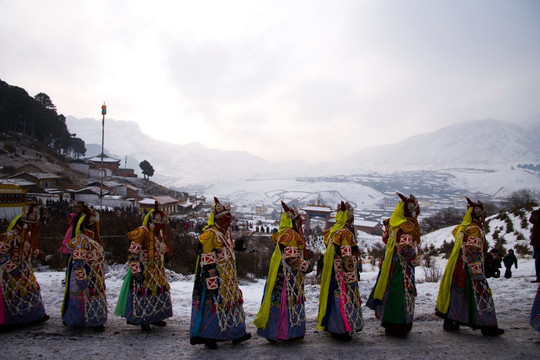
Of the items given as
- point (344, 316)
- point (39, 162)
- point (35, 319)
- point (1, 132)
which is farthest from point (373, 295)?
point (1, 132)

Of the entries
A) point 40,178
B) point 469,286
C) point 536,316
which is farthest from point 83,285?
point 40,178

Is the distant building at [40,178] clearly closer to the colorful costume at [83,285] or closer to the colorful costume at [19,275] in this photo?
the colorful costume at [19,275]

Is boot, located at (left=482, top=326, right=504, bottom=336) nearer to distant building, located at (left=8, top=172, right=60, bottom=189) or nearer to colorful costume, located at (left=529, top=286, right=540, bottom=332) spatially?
colorful costume, located at (left=529, top=286, right=540, bottom=332)

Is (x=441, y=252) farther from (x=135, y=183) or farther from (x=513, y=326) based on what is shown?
(x=135, y=183)

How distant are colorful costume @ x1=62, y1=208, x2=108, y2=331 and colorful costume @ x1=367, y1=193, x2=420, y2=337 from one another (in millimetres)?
4549

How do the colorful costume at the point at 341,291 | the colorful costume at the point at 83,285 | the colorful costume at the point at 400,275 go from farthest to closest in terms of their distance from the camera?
the colorful costume at the point at 83,285 < the colorful costume at the point at 400,275 < the colorful costume at the point at 341,291

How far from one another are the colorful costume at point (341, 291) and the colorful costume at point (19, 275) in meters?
4.80

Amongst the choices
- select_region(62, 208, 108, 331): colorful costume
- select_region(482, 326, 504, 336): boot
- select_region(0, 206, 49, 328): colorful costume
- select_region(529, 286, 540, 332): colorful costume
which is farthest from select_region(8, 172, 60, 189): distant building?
select_region(529, 286, 540, 332): colorful costume

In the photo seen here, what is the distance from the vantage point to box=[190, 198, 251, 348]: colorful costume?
4.39 metres

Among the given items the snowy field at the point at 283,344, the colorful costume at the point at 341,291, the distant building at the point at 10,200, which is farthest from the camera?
the distant building at the point at 10,200

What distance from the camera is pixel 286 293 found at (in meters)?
4.69

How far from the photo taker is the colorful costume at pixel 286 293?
4.64 meters

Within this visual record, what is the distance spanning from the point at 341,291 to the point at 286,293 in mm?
838

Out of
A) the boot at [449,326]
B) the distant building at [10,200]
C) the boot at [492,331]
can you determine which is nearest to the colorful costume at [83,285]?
the boot at [449,326]
